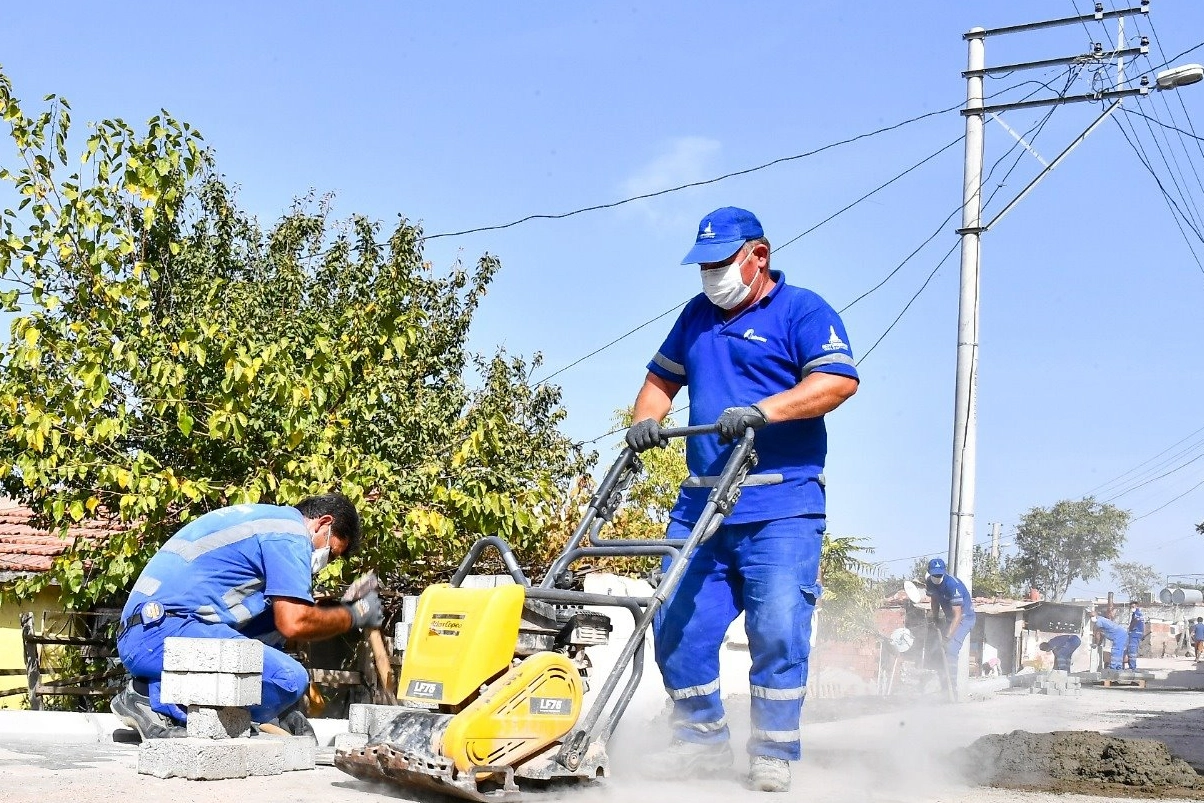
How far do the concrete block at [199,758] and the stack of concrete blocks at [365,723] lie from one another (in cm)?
32

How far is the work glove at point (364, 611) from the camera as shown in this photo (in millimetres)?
5320

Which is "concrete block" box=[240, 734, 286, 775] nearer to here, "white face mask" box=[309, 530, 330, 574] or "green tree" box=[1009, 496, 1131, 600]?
"white face mask" box=[309, 530, 330, 574]

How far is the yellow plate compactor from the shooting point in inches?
158

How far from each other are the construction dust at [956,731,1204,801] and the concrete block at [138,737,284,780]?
2897mm

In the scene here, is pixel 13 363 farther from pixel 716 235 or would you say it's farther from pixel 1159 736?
pixel 1159 736

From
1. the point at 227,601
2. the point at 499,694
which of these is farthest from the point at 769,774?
the point at 227,601

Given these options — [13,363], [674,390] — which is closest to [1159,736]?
[674,390]

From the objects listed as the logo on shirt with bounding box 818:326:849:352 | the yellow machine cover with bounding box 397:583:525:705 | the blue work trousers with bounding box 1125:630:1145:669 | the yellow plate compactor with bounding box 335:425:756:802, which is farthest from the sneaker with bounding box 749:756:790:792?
the blue work trousers with bounding box 1125:630:1145:669


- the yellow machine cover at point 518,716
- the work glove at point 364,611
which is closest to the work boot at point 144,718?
the work glove at point 364,611

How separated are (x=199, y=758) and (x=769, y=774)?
6.39 ft

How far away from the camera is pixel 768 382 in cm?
520

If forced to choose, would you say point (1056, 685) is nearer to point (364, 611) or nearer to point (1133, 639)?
point (364, 611)

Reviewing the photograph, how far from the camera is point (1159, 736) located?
839 centimetres

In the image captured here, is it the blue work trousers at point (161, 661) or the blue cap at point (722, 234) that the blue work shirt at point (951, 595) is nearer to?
the blue cap at point (722, 234)
